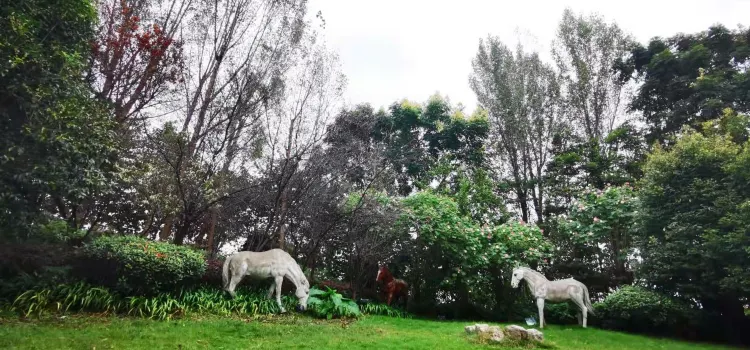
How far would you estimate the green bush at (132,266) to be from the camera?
7.52 metres

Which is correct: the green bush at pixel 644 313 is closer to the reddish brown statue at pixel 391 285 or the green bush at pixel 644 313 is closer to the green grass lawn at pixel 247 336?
the green grass lawn at pixel 247 336

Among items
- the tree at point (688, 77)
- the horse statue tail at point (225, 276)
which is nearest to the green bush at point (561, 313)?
the tree at point (688, 77)

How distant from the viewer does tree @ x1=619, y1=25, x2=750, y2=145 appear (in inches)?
552

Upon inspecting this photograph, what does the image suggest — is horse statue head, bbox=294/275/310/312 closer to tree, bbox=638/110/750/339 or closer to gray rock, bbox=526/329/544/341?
gray rock, bbox=526/329/544/341

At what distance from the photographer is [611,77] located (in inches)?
736

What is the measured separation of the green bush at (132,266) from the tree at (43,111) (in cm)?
112

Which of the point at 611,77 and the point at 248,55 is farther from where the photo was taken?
the point at 611,77

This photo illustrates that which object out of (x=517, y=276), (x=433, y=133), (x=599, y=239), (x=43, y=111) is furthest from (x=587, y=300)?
(x=43, y=111)

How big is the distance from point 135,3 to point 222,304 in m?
7.77

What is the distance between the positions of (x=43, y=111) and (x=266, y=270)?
4.93m

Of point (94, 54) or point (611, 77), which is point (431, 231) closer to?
point (94, 54)

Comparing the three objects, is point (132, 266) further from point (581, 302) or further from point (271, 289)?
point (581, 302)

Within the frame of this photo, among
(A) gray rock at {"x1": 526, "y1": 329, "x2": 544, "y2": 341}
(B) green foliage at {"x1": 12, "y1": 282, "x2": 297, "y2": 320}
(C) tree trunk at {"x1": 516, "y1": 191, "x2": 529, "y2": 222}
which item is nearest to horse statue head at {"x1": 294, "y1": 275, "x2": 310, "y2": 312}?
(B) green foliage at {"x1": 12, "y1": 282, "x2": 297, "y2": 320}

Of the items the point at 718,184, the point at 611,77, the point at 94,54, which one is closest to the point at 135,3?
the point at 94,54
